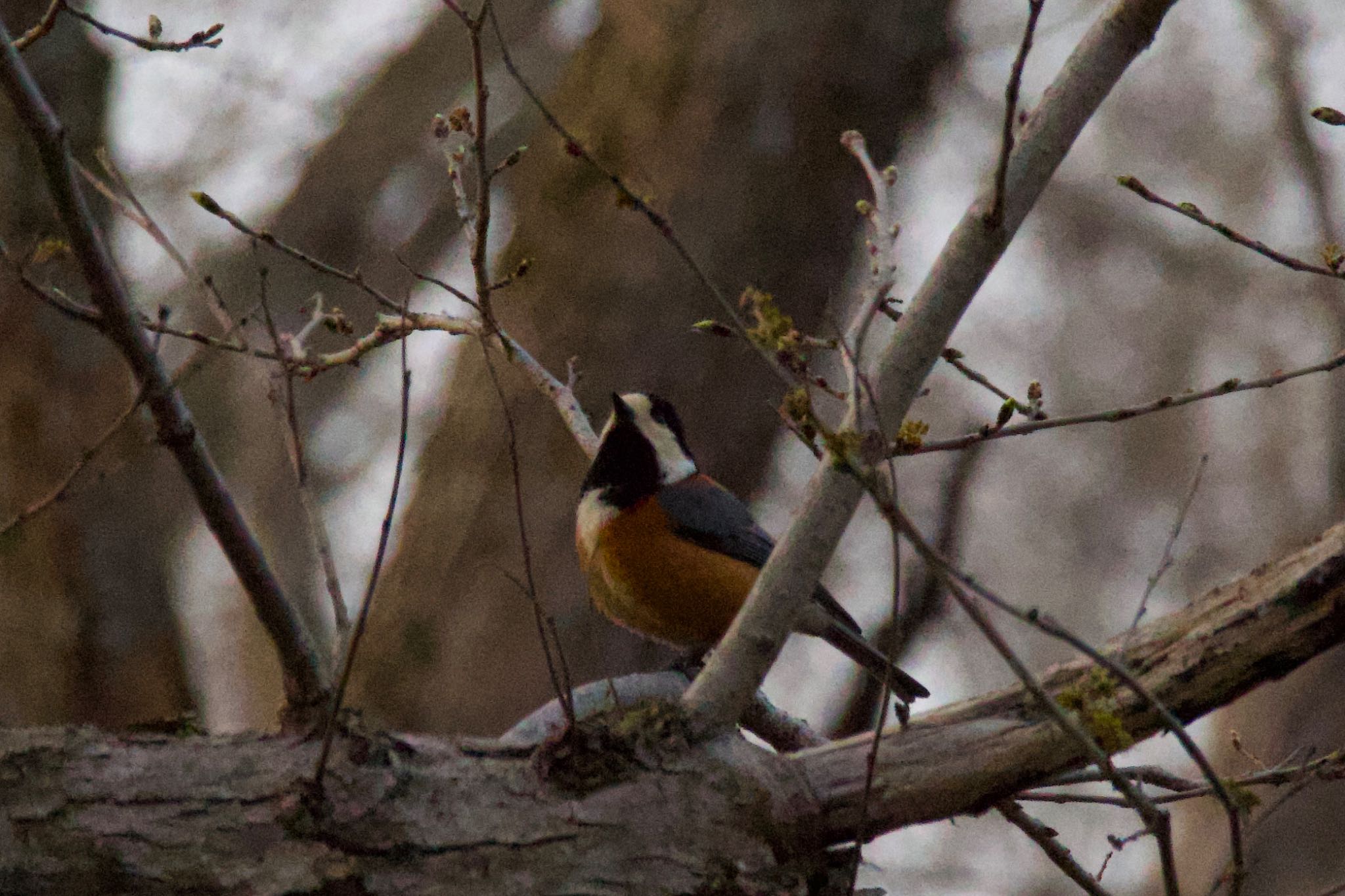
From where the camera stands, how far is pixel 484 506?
6203 mm

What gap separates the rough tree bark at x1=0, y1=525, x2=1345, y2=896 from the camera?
2232 millimetres

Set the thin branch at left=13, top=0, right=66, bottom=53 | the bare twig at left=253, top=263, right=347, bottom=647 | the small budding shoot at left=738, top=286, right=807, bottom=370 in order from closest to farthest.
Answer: the small budding shoot at left=738, top=286, right=807, bottom=370
the bare twig at left=253, top=263, right=347, bottom=647
the thin branch at left=13, top=0, right=66, bottom=53

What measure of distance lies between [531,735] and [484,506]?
3478 mm

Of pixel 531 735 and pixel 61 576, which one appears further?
pixel 61 576

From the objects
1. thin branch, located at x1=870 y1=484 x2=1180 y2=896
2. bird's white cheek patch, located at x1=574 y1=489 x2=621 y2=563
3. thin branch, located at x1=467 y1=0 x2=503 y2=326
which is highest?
bird's white cheek patch, located at x1=574 y1=489 x2=621 y2=563

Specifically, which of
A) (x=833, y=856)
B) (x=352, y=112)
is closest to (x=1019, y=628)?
(x=352, y=112)

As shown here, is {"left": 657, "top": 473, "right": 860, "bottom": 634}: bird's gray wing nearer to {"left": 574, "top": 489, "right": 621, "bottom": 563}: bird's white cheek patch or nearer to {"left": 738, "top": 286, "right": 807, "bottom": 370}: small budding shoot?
{"left": 574, "top": 489, "right": 621, "bottom": 563}: bird's white cheek patch

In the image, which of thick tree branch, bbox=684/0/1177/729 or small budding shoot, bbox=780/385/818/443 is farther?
Result: thick tree branch, bbox=684/0/1177/729

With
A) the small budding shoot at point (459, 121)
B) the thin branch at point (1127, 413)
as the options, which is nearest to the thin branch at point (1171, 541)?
the thin branch at point (1127, 413)

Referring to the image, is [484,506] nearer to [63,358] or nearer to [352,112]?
[63,358]

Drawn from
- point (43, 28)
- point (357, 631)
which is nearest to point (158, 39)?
point (43, 28)

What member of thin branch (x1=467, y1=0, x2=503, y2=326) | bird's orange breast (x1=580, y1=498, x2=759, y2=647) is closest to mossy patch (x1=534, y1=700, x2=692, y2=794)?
thin branch (x1=467, y1=0, x2=503, y2=326)

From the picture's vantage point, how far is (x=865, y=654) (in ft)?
15.4

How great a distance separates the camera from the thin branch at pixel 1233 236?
2.64m
